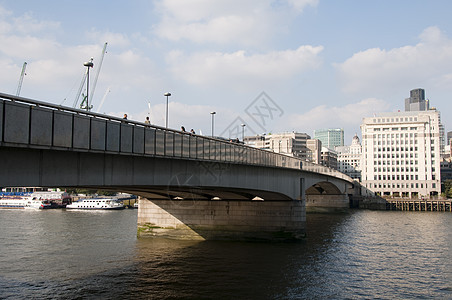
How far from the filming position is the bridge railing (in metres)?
13.7

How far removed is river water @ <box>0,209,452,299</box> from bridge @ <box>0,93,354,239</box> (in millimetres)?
2461

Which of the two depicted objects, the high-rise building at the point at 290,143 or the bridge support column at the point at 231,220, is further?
the high-rise building at the point at 290,143

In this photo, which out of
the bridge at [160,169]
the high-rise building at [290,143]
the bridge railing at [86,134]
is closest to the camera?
the bridge railing at [86,134]

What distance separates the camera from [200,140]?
25.1 meters

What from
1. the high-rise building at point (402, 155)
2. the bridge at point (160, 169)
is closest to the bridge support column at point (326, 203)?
the high-rise building at point (402, 155)

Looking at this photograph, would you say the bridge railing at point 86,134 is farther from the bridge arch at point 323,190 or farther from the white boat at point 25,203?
the white boat at point 25,203

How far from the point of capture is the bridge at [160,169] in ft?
46.9

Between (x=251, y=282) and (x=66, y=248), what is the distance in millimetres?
19857

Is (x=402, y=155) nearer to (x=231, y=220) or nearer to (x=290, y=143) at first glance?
(x=290, y=143)

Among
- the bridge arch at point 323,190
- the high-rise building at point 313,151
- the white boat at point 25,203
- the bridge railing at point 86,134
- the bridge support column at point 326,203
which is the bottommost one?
the white boat at point 25,203

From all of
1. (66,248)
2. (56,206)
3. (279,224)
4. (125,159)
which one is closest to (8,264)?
(66,248)

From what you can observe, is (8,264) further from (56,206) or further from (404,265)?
(56,206)

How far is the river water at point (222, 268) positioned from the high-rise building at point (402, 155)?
262 ft

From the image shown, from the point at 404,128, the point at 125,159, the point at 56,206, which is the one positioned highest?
the point at 404,128
